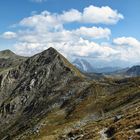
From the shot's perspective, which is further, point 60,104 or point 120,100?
point 60,104

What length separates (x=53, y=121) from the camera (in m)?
127

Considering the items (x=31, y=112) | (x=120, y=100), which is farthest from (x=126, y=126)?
(x=31, y=112)

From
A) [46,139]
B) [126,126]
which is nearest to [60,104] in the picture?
[46,139]

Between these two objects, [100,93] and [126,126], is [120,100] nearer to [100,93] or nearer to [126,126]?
[100,93]

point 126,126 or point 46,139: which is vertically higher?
point 126,126

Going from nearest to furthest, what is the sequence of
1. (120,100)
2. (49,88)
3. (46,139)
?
(46,139), (120,100), (49,88)

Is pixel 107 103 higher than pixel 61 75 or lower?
lower

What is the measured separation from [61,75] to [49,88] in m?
11.7

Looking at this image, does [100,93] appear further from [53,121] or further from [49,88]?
[49,88]

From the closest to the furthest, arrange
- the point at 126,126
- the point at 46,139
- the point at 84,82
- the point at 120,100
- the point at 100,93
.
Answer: the point at 126,126 → the point at 46,139 → the point at 120,100 → the point at 100,93 → the point at 84,82

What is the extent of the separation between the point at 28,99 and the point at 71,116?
79194 millimetres

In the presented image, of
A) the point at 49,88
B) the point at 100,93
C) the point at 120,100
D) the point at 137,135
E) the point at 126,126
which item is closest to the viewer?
the point at 137,135

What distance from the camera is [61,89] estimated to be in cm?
17662

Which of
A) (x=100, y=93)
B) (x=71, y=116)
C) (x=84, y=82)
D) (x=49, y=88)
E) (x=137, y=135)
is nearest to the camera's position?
(x=137, y=135)
